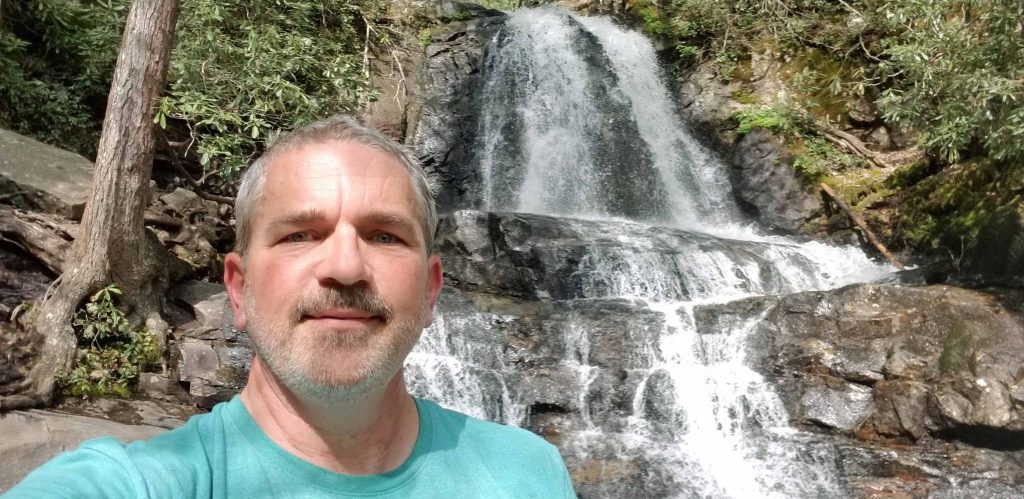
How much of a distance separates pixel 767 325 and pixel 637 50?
9.26 m

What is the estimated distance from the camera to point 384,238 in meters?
1.37

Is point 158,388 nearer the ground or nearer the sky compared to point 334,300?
nearer the ground

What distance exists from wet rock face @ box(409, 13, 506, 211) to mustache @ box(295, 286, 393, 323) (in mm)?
11417

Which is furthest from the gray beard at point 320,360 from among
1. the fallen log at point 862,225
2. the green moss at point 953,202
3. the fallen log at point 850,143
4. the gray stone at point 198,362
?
the fallen log at point 850,143

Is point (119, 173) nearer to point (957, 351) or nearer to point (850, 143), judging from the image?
point (957, 351)

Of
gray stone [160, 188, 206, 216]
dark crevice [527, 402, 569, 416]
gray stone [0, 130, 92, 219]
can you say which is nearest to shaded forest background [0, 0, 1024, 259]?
gray stone [160, 188, 206, 216]

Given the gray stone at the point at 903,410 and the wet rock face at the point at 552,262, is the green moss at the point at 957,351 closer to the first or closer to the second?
the gray stone at the point at 903,410

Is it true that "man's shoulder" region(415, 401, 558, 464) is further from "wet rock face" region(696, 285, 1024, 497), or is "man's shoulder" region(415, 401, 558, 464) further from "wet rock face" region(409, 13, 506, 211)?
"wet rock face" region(409, 13, 506, 211)

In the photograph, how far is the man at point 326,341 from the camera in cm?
128

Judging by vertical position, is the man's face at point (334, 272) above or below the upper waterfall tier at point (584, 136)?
below

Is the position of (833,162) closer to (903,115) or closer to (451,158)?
(903,115)

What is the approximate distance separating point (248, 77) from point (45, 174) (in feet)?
7.15

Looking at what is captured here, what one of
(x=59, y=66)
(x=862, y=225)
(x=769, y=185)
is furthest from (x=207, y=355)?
(x=769, y=185)

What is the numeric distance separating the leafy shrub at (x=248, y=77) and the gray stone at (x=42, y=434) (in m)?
2.79
